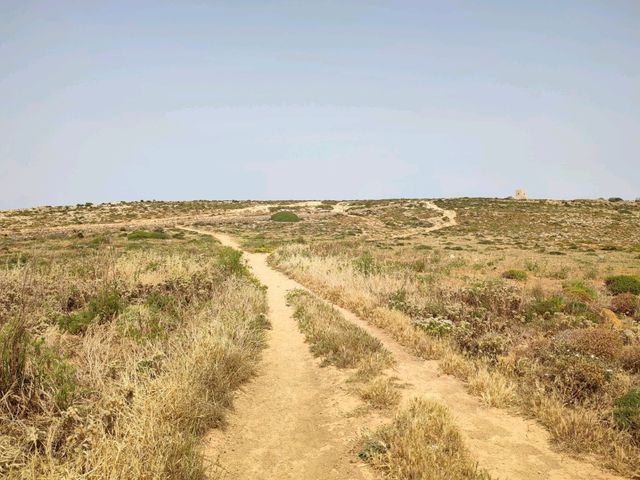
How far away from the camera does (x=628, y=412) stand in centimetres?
576

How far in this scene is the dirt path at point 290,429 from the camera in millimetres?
5094

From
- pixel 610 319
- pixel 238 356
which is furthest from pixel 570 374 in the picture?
pixel 610 319

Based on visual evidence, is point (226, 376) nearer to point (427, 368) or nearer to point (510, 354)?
point (427, 368)

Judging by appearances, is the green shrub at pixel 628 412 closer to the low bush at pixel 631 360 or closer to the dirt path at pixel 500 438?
the dirt path at pixel 500 438

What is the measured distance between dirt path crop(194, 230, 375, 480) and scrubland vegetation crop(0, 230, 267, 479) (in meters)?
0.42

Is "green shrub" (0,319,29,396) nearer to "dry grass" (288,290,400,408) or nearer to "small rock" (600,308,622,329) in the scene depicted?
"dry grass" (288,290,400,408)

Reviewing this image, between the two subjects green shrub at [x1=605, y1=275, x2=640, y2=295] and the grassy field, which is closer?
the grassy field

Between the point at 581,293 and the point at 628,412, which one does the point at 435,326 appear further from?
the point at 581,293

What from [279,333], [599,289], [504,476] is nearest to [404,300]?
[279,333]

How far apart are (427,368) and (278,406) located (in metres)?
3.26

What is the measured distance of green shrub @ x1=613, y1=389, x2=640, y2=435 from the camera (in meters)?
5.56

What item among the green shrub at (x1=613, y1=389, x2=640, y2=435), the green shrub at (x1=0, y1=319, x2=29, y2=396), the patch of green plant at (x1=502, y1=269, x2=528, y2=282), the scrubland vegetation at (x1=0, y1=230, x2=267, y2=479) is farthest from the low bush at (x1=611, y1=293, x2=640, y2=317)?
the green shrub at (x1=0, y1=319, x2=29, y2=396)

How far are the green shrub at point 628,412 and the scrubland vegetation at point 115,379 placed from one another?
18.6ft

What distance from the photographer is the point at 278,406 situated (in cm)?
689
